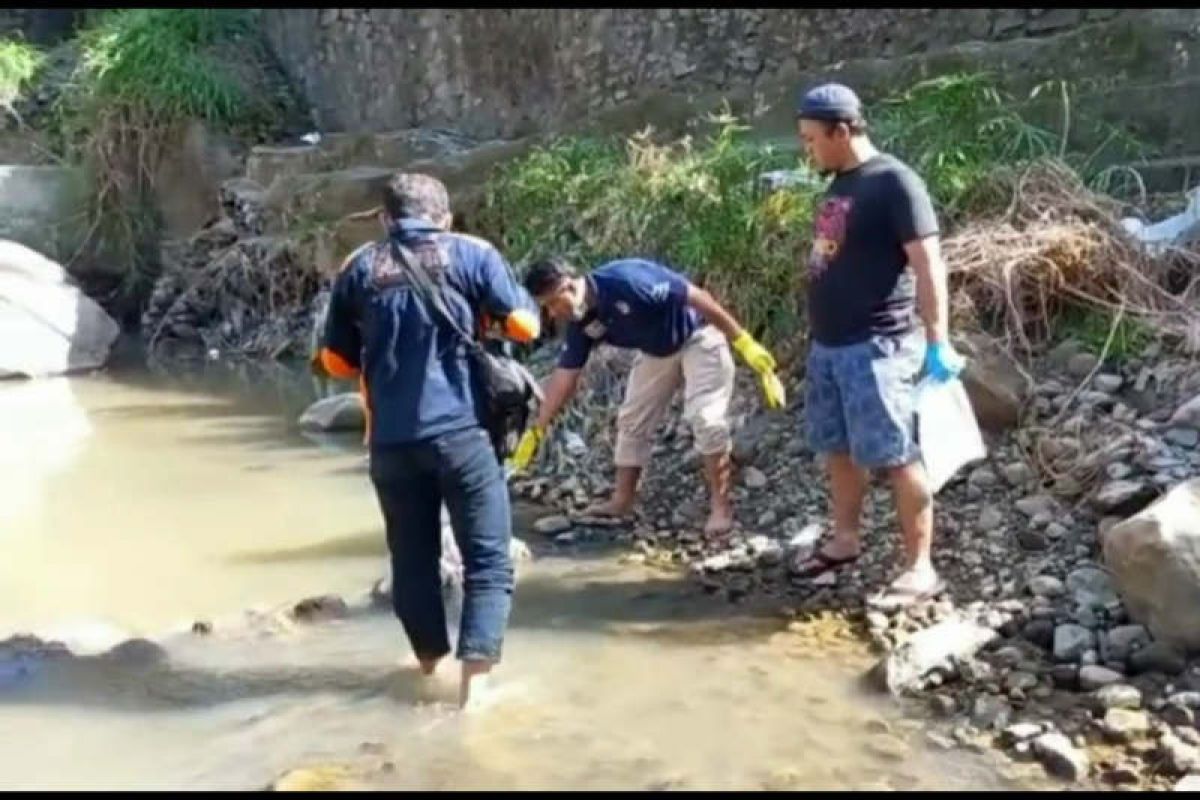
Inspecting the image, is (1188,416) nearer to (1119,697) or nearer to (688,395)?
(1119,697)

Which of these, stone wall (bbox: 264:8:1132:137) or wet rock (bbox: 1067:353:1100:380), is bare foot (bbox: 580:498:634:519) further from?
stone wall (bbox: 264:8:1132:137)

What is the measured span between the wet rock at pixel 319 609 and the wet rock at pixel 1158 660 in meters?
2.52

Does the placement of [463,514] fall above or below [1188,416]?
below

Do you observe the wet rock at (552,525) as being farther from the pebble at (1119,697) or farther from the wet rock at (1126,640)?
the pebble at (1119,697)

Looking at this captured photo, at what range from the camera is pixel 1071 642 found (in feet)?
14.5

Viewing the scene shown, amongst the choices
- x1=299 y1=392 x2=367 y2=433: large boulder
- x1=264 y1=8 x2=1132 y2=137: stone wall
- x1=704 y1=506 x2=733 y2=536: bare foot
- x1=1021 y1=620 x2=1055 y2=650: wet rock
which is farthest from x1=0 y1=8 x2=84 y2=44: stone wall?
x1=1021 y1=620 x2=1055 y2=650: wet rock

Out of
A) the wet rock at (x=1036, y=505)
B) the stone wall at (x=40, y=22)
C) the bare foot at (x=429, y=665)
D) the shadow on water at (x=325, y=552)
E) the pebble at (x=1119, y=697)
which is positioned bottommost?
the shadow on water at (x=325, y=552)

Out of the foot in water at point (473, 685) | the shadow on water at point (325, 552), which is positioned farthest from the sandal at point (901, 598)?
the shadow on water at point (325, 552)

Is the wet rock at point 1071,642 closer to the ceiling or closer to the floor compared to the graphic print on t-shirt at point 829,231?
closer to the floor

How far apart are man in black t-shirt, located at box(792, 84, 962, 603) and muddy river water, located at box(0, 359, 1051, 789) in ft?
1.71

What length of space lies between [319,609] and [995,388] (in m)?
2.40

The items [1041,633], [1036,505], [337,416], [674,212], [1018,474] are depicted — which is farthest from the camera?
[337,416]

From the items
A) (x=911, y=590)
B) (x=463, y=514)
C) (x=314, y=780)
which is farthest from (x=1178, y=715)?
(x=314, y=780)

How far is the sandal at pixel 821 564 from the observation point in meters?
5.29
